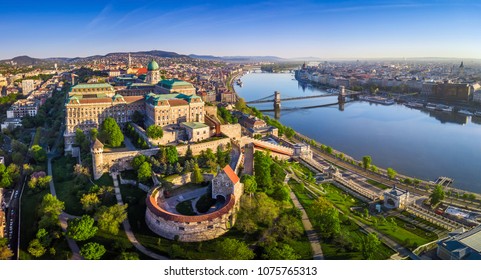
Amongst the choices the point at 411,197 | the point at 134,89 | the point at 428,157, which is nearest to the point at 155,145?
the point at 134,89

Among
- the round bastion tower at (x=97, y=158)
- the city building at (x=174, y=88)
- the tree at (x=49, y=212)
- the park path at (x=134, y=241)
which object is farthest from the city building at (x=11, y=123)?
the park path at (x=134, y=241)

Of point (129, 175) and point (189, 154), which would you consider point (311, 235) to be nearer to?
point (189, 154)

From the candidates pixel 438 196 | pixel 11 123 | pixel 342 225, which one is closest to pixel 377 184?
pixel 438 196

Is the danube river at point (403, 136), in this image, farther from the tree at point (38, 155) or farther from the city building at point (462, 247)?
the tree at point (38, 155)

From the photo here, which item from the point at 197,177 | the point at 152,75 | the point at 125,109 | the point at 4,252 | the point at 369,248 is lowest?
the point at 369,248

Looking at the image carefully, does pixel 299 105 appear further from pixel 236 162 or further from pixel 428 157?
pixel 236 162
